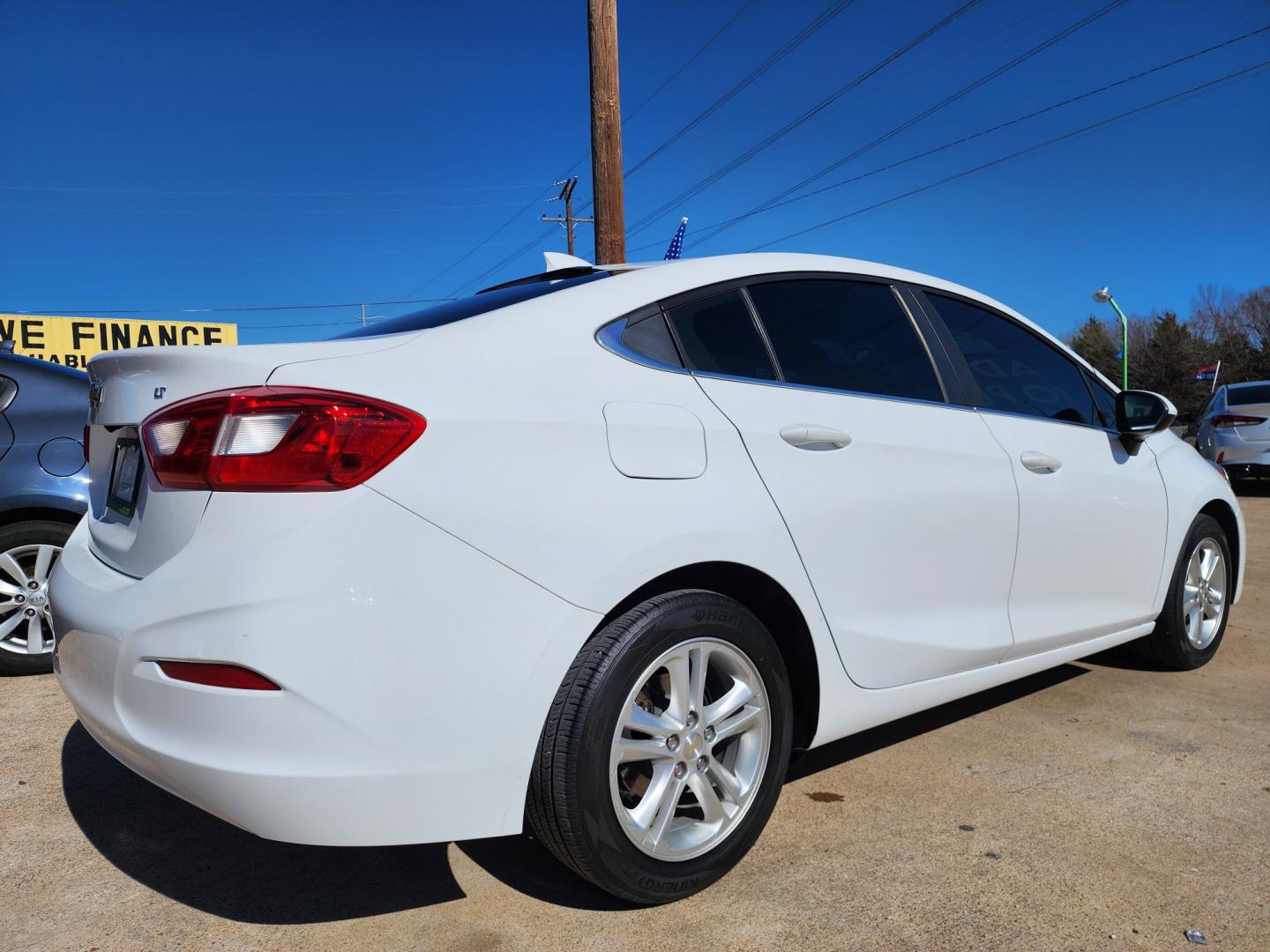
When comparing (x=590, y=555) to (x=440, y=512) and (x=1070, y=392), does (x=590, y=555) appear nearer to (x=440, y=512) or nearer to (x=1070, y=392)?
(x=440, y=512)

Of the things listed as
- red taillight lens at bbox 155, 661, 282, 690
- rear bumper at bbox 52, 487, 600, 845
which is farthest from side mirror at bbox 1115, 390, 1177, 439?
red taillight lens at bbox 155, 661, 282, 690

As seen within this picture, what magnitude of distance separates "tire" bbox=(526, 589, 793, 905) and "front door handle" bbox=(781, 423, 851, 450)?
452 mm

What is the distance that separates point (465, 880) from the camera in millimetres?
2381

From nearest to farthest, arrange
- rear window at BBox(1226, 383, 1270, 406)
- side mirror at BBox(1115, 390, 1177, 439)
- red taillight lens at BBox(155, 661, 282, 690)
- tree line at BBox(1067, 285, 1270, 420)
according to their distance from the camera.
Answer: red taillight lens at BBox(155, 661, 282, 690), side mirror at BBox(1115, 390, 1177, 439), rear window at BBox(1226, 383, 1270, 406), tree line at BBox(1067, 285, 1270, 420)

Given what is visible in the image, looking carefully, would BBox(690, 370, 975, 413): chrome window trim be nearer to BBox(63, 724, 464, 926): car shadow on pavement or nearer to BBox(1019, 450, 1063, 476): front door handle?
BBox(1019, 450, 1063, 476): front door handle

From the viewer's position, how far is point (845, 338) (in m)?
2.75

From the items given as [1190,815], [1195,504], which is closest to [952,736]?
[1190,815]

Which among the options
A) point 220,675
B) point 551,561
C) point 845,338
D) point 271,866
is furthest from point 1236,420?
point 220,675

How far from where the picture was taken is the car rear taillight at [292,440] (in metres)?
1.77

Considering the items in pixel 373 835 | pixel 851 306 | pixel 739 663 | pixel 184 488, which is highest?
pixel 851 306

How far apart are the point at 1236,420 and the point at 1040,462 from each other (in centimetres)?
1083

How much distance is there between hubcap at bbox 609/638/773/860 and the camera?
6.86ft

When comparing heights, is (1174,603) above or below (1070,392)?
below

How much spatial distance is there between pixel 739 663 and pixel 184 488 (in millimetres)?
1297
